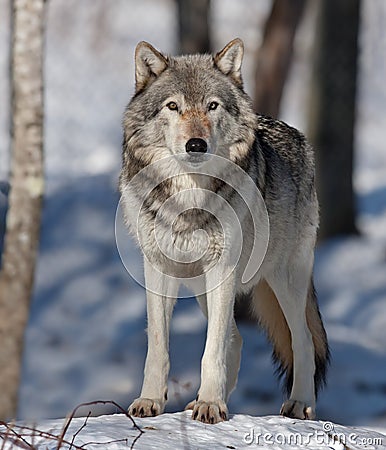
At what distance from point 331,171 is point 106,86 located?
11.6 m

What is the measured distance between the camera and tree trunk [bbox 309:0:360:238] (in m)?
12.3

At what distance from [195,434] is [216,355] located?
1.68 feet

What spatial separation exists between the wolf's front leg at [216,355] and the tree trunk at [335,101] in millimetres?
8408

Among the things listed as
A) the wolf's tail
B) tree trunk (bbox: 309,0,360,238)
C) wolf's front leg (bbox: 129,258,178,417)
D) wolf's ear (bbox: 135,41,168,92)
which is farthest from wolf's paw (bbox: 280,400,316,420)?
tree trunk (bbox: 309,0,360,238)

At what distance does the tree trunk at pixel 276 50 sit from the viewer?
10914 millimetres

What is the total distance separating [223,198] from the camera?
4391 millimetres

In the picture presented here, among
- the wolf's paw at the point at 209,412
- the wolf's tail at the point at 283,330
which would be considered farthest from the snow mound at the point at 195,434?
the wolf's tail at the point at 283,330

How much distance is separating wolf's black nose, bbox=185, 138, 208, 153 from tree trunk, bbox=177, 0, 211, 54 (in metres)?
6.10

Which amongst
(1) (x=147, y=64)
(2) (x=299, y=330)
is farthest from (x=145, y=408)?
(1) (x=147, y=64)

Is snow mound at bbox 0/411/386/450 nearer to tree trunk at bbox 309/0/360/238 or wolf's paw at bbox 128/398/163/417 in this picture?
wolf's paw at bbox 128/398/163/417

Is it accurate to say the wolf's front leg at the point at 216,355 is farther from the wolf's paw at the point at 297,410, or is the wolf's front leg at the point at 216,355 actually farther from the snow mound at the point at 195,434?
the wolf's paw at the point at 297,410

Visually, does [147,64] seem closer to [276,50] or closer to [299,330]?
[299,330]

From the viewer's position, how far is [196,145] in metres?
4.03

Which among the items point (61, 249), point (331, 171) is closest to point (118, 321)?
point (61, 249)
